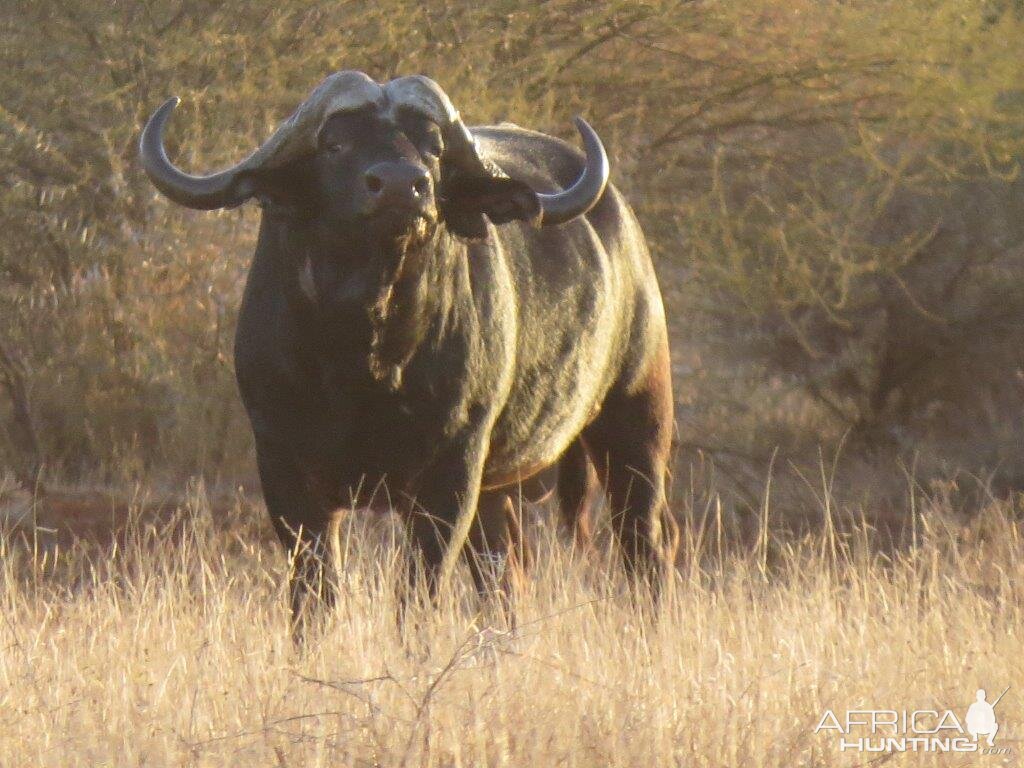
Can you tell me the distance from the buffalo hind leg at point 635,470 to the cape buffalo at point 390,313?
73cm

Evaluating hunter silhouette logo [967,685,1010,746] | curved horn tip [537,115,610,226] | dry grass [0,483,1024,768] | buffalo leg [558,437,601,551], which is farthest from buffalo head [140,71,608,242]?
buffalo leg [558,437,601,551]

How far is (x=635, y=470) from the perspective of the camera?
732cm

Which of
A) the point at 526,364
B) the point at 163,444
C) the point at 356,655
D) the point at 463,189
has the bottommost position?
the point at 163,444

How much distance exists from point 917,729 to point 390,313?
1889mm

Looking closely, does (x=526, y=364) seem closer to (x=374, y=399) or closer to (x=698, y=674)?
(x=374, y=399)

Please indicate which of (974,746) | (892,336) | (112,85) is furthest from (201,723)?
(892,336)

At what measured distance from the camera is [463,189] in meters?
5.74

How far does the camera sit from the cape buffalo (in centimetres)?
535

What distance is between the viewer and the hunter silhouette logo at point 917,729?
4477 mm

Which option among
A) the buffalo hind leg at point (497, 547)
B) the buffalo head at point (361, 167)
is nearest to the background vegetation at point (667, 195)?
the buffalo hind leg at point (497, 547)

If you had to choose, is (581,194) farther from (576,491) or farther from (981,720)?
(981,720)

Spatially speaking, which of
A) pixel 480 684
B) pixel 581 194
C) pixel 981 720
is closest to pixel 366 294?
pixel 581 194

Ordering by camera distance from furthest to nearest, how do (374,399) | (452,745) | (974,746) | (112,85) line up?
(112,85), (374,399), (974,746), (452,745)

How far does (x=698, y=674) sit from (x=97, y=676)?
1584 millimetres
